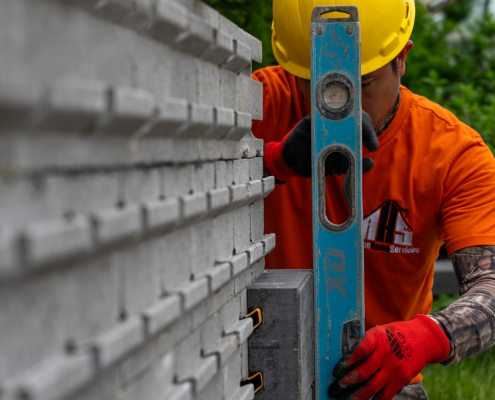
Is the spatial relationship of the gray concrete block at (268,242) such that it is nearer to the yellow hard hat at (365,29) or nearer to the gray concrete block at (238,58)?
the gray concrete block at (238,58)

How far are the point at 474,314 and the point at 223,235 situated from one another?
1.09 meters

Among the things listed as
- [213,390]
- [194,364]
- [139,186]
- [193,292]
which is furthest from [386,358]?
[139,186]

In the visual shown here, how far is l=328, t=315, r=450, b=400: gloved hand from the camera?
5.54 ft

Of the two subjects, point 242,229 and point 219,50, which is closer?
point 219,50

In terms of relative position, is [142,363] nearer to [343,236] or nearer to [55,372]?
[55,372]

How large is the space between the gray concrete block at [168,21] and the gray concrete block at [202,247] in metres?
0.39

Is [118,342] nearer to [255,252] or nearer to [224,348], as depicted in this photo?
[224,348]

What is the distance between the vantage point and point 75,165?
765 mm

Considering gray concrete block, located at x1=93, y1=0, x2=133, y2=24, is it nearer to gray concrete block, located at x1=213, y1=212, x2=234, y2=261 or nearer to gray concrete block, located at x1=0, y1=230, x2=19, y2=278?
gray concrete block, located at x1=0, y1=230, x2=19, y2=278

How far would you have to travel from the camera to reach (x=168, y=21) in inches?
39.1

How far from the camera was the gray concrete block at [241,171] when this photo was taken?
1.47m

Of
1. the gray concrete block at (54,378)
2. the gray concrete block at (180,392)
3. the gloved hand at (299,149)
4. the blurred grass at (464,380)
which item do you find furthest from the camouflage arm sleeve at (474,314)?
the blurred grass at (464,380)

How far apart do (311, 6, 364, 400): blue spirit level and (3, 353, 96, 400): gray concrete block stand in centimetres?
106

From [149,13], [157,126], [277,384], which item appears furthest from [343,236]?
[149,13]
